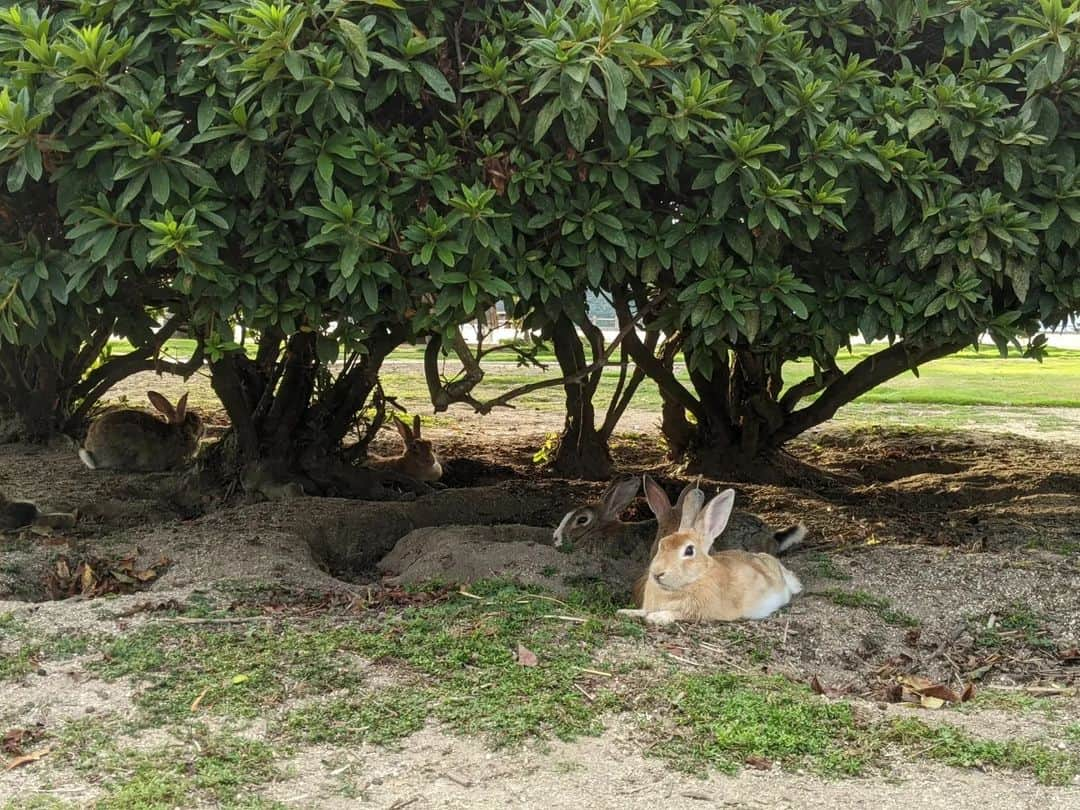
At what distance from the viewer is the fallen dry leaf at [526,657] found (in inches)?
166

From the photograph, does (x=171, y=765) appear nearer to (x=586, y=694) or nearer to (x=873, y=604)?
(x=586, y=694)

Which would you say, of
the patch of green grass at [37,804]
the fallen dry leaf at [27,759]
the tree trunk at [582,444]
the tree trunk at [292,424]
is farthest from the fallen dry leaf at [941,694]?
the tree trunk at [582,444]

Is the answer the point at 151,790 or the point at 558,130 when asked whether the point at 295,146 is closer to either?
the point at 558,130

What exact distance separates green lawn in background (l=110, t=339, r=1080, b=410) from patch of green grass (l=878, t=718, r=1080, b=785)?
10027mm

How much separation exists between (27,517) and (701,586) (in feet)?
14.1

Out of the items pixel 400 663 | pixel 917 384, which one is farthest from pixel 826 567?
pixel 917 384

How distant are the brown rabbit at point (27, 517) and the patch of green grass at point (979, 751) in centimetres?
524

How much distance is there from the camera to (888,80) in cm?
500

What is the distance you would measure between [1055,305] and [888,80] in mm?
1345

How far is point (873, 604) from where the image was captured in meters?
5.18

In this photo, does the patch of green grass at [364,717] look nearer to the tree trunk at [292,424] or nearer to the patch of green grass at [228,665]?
the patch of green grass at [228,665]

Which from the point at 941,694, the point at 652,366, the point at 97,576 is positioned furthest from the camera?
the point at 652,366

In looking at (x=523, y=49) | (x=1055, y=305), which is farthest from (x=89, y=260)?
(x=1055, y=305)

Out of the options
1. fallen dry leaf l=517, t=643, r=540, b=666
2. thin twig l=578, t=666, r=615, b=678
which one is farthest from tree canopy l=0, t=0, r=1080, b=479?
thin twig l=578, t=666, r=615, b=678
